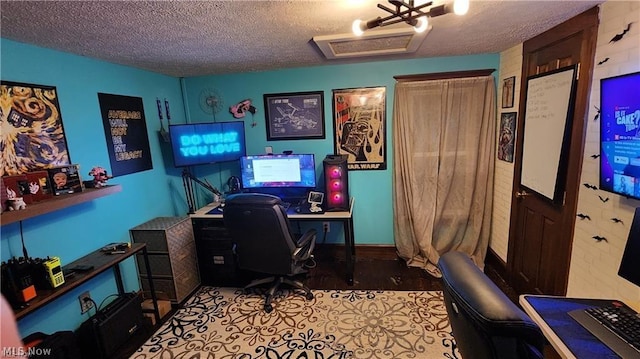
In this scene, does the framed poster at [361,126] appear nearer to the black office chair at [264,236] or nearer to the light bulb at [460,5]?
the black office chair at [264,236]

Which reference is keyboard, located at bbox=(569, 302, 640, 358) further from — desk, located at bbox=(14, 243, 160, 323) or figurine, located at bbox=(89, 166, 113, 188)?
figurine, located at bbox=(89, 166, 113, 188)

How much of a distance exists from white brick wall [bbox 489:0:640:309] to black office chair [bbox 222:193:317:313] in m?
1.85

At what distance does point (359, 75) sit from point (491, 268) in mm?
2403

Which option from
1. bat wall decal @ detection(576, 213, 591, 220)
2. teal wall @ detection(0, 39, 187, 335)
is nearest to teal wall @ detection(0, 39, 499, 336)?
teal wall @ detection(0, 39, 187, 335)

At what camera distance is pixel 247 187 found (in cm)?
321

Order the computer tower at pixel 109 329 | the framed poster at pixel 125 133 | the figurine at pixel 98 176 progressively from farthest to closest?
the framed poster at pixel 125 133 → the figurine at pixel 98 176 → the computer tower at pixel 109 329

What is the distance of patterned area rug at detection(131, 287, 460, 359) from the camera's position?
2.03 meters

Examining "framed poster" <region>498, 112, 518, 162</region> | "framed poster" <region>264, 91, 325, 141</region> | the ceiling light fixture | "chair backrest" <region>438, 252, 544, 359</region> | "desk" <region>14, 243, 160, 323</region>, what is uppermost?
the ceiling light fixture

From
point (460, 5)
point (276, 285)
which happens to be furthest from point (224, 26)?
point (276, 285)

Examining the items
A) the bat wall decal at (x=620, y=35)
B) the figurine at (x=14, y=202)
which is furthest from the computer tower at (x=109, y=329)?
the bat wall decal at (x=620, y=35)

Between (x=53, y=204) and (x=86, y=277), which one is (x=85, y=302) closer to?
(x=86, y=277)

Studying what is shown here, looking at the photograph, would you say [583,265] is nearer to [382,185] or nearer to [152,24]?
[382,185]

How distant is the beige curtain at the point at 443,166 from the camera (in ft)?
9.34

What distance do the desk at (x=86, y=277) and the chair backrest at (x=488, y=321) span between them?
203 centimetres
